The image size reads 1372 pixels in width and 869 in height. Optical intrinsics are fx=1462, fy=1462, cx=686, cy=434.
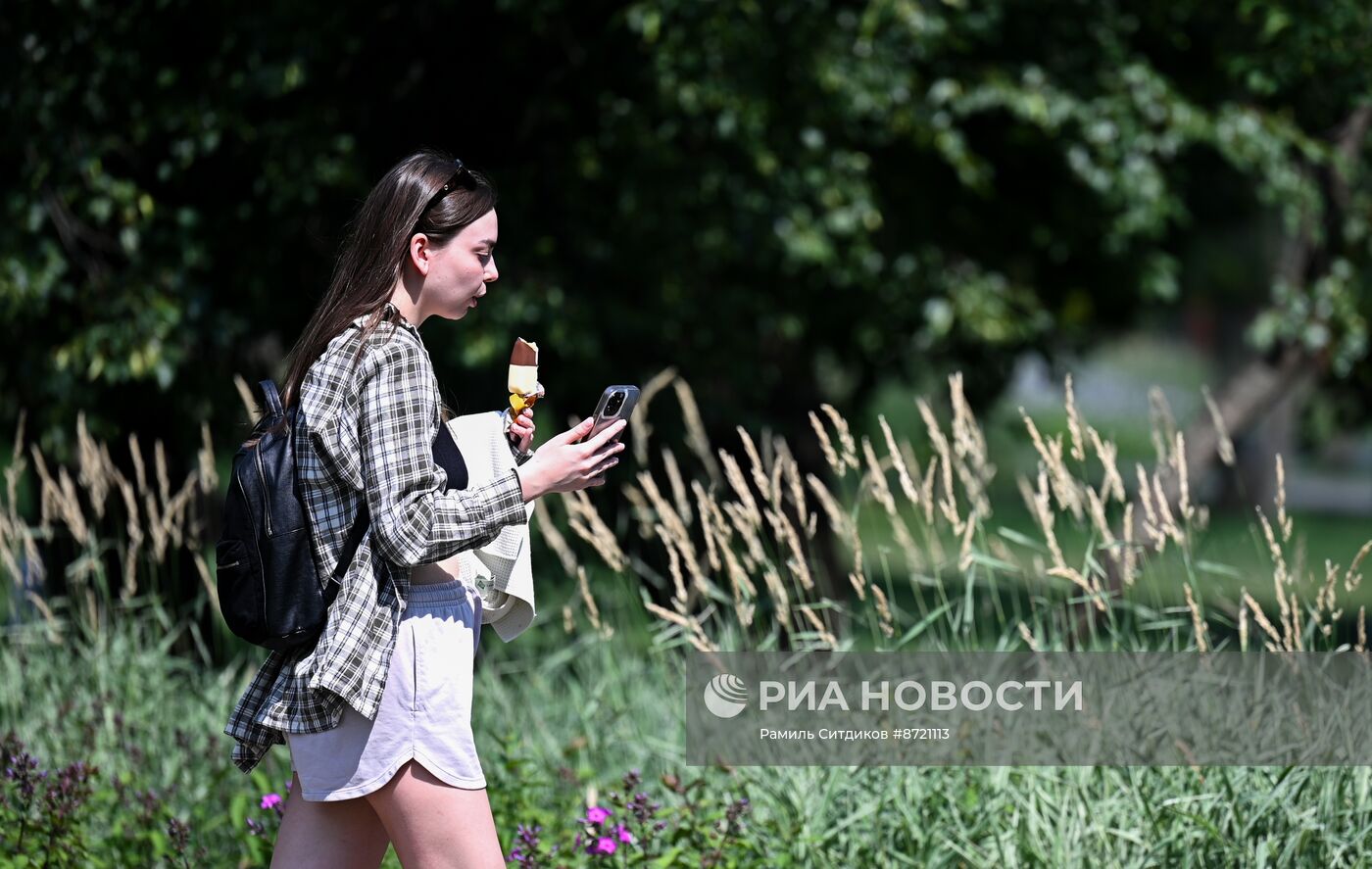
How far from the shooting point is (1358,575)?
12.0 ft

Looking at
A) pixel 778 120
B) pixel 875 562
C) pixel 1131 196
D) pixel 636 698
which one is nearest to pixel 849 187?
pixel 778 120

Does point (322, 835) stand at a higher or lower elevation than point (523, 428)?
lower

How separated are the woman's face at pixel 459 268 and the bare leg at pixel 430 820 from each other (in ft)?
2.65

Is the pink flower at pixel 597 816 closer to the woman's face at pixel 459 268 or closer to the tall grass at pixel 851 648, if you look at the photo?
the tall grass at pixel 851 648

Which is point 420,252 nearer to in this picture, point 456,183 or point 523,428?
point 456,183

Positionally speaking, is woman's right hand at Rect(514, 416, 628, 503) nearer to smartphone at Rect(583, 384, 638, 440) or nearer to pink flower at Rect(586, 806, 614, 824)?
smartphone at Rect(583, 384, 638, 440)

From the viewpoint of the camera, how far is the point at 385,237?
2.57 metres

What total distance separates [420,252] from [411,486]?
1.41ft

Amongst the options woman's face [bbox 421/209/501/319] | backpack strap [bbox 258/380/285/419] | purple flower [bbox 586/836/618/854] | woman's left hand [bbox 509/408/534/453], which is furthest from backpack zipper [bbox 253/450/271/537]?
purple flower [bbox 586/836/618/854]

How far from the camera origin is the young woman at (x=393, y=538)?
2447 mm

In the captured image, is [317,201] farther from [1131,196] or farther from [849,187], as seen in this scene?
[1131,196]

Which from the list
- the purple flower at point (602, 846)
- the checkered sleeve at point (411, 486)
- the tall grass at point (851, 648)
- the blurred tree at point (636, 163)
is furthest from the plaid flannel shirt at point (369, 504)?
the blurred tree at point (636, 163)

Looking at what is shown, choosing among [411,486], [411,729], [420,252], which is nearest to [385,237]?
[420,252]

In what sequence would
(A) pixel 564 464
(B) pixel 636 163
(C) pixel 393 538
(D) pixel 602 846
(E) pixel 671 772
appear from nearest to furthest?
1. (C) pixel 393 538
2. (A) pixel 564 464
3. (D) pixel 602 846
4. (E) pixel 671 772
5. (B) pixel 636 163
